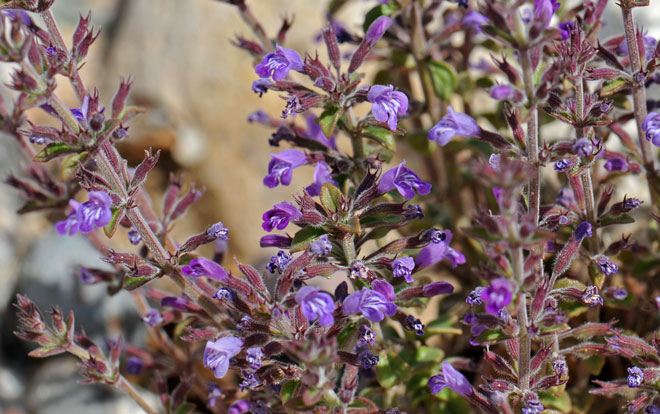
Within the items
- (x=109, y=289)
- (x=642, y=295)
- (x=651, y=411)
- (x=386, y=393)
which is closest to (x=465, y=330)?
(x=386, y=393)

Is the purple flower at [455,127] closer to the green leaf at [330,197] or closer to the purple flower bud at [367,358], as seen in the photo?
the green leaf at [330,197]

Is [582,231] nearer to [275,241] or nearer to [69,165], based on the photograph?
[275,241]

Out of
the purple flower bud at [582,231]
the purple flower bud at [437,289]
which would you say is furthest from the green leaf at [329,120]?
the purple flower bud at [582,231]

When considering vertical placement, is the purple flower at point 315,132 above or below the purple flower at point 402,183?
above

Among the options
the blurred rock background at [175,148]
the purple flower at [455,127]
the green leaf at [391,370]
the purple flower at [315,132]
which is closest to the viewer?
the purple flower at [455,127]

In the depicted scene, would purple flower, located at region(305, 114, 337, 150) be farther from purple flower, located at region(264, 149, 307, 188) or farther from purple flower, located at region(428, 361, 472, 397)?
purple flower, located at region(428, 361, 472, 397)

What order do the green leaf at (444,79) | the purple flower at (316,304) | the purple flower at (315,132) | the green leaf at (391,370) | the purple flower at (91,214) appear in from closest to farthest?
the purple flower at (316,304), the purple flower at (91,214), the green leaf at (391,370), the purple flower at (315,132), the green leaf at (444,79)

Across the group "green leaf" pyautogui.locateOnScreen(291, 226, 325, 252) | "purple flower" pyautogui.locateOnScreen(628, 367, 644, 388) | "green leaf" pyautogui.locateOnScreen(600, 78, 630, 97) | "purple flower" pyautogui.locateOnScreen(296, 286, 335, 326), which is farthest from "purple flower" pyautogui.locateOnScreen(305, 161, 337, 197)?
"purple flower" pyautogui.locateOnScreen(628, 367, 644, 388)
